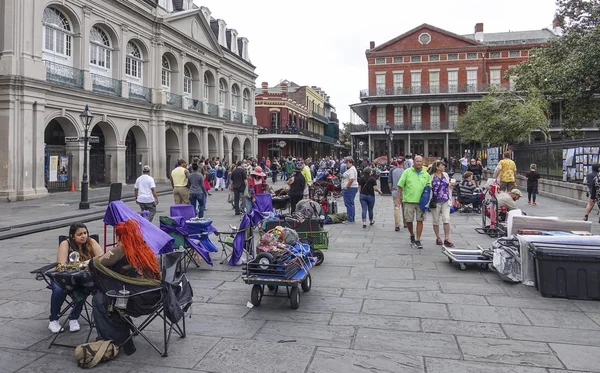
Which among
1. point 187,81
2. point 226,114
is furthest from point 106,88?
point 226,114

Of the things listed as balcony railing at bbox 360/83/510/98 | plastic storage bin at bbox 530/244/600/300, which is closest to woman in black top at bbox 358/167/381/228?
plastic storage bin at bbox 530/244/600/300

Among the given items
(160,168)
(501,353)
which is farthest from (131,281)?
(160,168)

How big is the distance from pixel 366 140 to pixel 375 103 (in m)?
5.92

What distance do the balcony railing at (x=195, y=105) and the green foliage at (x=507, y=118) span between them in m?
20.5

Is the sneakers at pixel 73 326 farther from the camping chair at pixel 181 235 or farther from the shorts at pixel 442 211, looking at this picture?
the shorts at pixel 442 211

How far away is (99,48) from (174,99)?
6.53m

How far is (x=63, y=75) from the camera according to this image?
20.3m

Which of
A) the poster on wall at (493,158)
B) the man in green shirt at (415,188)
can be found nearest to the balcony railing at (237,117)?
the poster on wall at (493,158)

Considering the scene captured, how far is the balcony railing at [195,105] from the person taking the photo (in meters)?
31.7

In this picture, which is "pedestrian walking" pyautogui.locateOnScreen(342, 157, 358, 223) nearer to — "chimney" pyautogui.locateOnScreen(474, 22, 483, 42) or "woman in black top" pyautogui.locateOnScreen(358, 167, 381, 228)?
"woman in black top" pyautogui.locateOnScreen(358, 167, 381, 228)

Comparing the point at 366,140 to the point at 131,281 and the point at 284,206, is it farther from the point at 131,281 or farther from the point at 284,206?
the point at 131,281

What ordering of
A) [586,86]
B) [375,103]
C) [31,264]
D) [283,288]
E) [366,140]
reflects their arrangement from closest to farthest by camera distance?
[283,288] → [31,264] → [586,86] → [375,103] → [366,140]

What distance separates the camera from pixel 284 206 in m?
12.7

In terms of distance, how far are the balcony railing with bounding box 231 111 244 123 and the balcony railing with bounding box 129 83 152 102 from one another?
12.5 m
